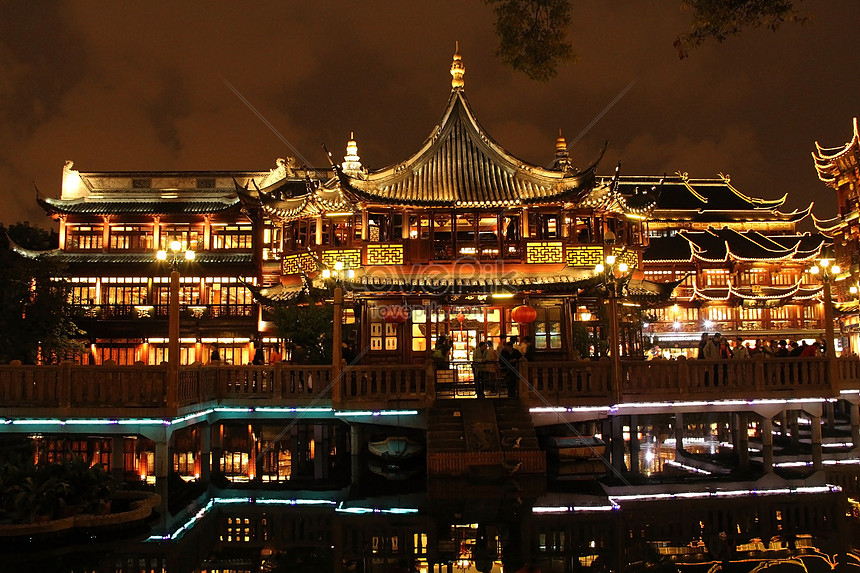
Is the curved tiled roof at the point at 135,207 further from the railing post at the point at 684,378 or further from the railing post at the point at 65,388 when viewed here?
the railing post at the point at 684,378

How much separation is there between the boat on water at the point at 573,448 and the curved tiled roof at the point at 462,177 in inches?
340

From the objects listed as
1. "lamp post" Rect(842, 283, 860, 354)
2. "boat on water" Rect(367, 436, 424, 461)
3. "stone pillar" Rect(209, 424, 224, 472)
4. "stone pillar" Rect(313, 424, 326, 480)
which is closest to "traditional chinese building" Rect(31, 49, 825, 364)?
"stone pillar" Rect(313, 424, 326, 480)

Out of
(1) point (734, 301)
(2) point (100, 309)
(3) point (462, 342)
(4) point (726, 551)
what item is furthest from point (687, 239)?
(4) point (726, 551)

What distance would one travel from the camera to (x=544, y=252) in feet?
84.3

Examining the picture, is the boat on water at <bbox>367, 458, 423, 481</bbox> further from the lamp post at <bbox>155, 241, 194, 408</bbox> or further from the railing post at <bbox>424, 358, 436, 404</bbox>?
the lamp post at <bbox>155, 241, 194, 408</bbox>

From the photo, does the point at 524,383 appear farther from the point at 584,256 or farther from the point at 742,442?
the point at 584,256

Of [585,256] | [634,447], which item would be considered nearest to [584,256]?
[585,256]

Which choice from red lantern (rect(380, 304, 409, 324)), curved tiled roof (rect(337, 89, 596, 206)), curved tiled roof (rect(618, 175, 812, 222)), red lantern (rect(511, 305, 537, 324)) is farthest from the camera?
curved tiled roof (rect(618, 175, 812, 222))

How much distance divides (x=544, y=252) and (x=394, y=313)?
17.1ft

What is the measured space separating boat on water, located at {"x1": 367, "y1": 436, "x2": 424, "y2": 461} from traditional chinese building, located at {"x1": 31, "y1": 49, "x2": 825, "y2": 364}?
4383 mm

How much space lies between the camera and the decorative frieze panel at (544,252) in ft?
84.1

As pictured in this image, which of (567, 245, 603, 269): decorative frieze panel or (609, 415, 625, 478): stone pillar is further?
(567, 245, 603, 269): decorative frieze panel

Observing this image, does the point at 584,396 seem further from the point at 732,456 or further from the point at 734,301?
the point at 734,301

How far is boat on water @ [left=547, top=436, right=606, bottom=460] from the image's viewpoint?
19281 millimetres
